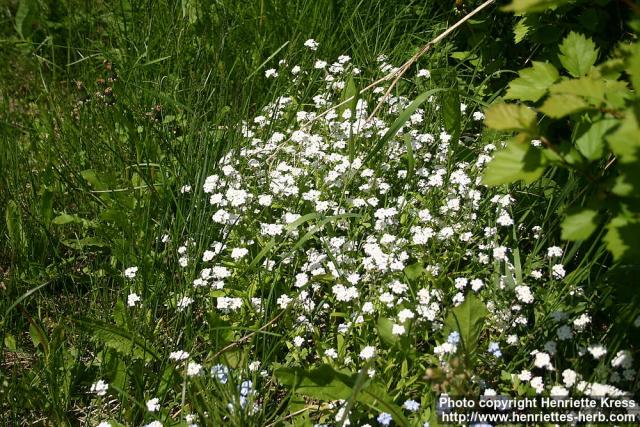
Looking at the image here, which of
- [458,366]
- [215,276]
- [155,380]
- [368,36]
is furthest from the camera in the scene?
[368,36]

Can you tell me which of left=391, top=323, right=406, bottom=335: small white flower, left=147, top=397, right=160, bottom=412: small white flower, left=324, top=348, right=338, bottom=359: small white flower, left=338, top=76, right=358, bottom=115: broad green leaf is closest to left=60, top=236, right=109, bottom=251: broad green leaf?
Answer: left=147, top=397, right=160, bottom=412: small white flower

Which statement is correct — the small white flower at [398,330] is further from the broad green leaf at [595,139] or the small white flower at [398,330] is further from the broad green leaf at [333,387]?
the broad green leaf at [595,139]

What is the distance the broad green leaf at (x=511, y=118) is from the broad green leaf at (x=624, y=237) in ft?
1.13

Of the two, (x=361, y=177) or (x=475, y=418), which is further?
(x=361, y=177)

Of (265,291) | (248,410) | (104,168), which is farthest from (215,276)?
(104,168)

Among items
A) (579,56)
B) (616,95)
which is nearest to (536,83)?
(579,56)

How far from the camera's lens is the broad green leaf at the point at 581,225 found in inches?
75.9

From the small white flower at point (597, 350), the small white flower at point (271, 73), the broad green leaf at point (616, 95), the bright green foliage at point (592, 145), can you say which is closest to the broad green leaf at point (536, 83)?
the bright green foliage at point (592, 145)

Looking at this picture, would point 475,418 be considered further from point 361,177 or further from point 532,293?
point 361,177

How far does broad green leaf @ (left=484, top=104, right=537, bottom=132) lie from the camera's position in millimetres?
1978

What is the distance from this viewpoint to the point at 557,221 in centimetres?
298

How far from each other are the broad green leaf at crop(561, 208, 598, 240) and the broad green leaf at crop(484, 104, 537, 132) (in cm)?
27

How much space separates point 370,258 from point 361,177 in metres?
0.67

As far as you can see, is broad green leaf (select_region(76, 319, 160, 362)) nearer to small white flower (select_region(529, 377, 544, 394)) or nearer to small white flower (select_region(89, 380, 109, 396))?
small white flower (select_region(89, 380, 109, 396))
